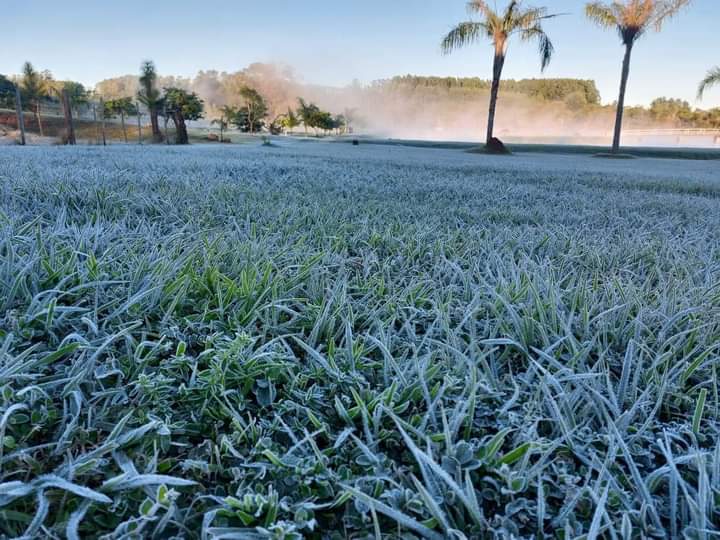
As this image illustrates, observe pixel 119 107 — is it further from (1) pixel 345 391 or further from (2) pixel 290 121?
(1) pixel 345 391

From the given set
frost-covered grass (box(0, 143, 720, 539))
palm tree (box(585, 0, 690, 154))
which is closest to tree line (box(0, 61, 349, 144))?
palm tree (box(585, 0, 690, 154))

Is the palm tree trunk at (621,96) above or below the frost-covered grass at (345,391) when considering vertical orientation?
above

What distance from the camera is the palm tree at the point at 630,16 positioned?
12016mm

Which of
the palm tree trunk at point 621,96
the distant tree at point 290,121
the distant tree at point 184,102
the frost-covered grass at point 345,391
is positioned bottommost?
the frost-covered grass at point 345,391

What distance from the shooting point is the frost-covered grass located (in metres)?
0.45

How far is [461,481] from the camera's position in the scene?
48 centimetres

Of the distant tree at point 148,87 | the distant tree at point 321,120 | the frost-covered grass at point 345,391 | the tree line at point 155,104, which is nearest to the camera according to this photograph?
the frost-covered grass at point 345,391

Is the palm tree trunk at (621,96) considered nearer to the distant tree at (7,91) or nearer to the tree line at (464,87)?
the tree line at (464,87)

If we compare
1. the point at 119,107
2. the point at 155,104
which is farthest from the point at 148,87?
the point at 119,107

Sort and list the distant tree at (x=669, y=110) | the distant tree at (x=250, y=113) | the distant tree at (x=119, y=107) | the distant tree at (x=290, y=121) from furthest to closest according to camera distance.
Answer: the distant tree at (x=669, y=110) < the distant tree at (x=290, y=121) < the distant tree at (x=250, y=113) < the distant tree at (x=119, y=107)

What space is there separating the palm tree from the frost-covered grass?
13704mm

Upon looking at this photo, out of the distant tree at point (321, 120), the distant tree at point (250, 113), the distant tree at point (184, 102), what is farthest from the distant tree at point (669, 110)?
the distant tree at point (184, 102)

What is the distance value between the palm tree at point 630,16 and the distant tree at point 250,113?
3367 centimetres

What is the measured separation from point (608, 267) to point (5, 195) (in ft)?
6.79
